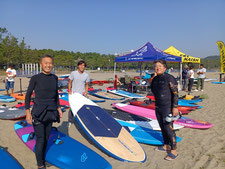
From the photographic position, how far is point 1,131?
4.04m

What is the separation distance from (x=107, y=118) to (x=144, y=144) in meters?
1.01

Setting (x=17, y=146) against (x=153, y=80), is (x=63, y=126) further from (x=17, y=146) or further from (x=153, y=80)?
(x=153, y=80)

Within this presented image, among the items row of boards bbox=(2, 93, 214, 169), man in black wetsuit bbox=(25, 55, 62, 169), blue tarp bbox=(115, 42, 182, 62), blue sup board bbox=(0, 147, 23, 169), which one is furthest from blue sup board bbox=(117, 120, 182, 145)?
blue tarp bbox=(115, 42, 182, 62)

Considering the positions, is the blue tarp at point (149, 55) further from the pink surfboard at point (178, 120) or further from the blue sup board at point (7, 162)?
the blue sup board at point (7, 162)

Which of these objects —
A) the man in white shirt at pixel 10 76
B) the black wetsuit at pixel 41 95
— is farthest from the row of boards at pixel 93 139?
the man in white shirt at pixel 10 76

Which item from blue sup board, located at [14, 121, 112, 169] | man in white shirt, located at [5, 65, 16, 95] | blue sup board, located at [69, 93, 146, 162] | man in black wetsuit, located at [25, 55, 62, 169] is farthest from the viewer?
man in white shirt, located at [5, 65, 16, 95]

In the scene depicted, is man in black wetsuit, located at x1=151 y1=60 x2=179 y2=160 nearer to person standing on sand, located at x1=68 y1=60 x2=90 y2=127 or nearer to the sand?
the sand

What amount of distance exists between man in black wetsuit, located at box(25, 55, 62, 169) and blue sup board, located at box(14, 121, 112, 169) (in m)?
0.52

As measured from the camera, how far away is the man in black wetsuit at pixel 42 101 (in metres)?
2.08

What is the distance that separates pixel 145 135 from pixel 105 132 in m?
1.02

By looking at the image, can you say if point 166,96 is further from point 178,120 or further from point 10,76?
point 10,76

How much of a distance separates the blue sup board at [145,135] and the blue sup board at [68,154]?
1203 mm

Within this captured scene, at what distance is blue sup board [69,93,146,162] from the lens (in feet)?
9.43

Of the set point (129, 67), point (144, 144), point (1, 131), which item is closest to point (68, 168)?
point (144, 144)
